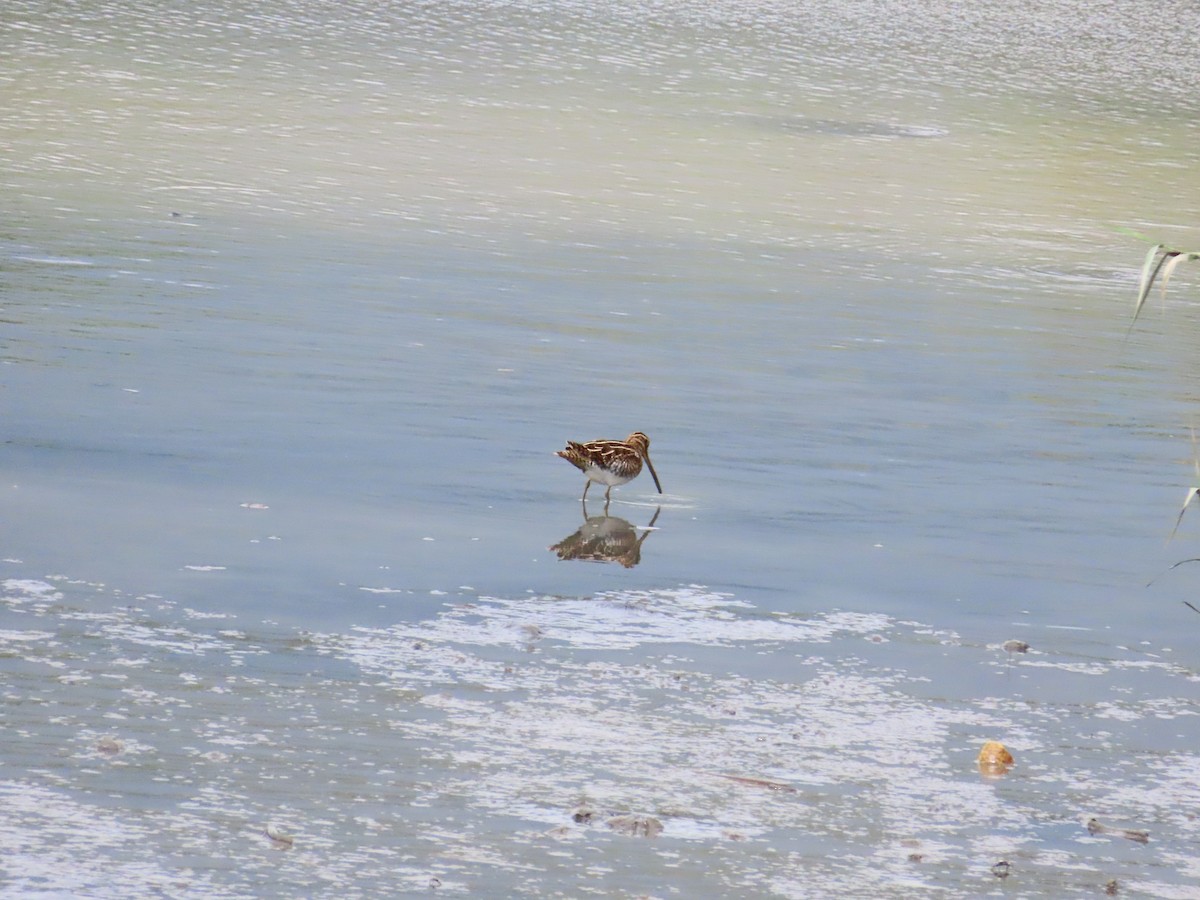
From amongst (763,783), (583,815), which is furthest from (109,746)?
(763,783)

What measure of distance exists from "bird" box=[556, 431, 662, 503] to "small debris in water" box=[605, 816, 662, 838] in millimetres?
3507

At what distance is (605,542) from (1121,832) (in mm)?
3395

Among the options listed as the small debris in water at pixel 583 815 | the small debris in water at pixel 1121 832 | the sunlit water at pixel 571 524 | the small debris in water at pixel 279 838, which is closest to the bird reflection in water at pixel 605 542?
the sunlit water at pixel 571 524

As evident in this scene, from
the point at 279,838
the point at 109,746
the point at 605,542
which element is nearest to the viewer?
the point at 279,838

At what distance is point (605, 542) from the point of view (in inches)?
353

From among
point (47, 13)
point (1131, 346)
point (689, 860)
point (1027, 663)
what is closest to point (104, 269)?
point (1131, 346)

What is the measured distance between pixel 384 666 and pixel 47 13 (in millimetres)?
27209

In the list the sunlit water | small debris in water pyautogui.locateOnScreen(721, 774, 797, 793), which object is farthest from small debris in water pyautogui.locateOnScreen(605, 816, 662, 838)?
small debris in water pyautogui.locateOnScreen(721, 774, 797, 793)

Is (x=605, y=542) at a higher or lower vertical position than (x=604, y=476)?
lower

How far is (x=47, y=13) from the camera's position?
31.9 metres

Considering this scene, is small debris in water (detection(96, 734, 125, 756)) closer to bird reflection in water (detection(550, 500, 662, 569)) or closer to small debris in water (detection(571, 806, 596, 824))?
small debris in water (detection(571, 806, 596, 824))

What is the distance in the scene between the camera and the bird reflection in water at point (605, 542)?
872 cm

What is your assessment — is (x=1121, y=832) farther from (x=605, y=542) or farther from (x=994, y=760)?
(x=605, y=542)

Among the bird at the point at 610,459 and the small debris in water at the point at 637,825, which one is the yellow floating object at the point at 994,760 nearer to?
the small debris in water at the point at 637,825
